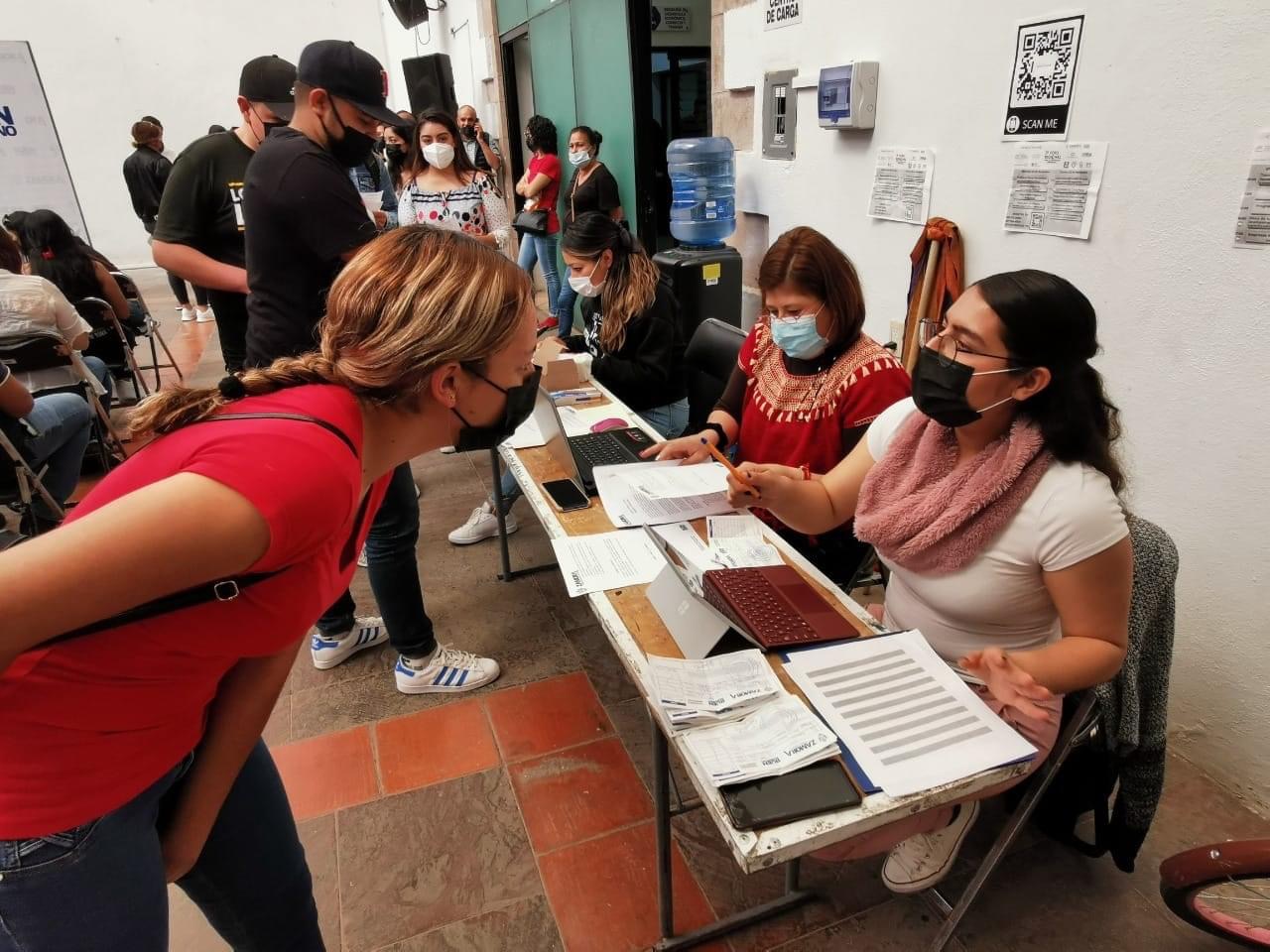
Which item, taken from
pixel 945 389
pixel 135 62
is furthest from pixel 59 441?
pixel 135 62

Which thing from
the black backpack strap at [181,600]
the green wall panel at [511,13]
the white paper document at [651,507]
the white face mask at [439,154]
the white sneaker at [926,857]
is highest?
the green wall panel at [511,13]

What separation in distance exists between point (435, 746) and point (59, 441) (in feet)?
6.67

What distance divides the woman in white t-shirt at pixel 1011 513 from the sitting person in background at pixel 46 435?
273cm

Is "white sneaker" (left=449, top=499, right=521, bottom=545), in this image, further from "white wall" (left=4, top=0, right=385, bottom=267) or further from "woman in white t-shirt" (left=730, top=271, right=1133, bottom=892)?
"white wall" (left=4, top=0, right=385, bottom=267)

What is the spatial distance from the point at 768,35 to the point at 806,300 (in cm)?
173

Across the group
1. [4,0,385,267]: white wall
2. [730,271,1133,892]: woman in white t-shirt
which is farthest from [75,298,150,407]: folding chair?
[4,0,385,267]: white wall

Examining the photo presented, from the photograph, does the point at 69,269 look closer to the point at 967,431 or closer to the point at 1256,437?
A: the point at 967,431

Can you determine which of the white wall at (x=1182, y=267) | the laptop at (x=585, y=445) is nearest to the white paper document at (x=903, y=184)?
the white wall at (x=1182, y=267)

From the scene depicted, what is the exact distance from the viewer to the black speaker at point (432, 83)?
23.5ft

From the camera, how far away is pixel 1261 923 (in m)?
1.35

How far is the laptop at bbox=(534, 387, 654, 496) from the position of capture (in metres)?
1.76

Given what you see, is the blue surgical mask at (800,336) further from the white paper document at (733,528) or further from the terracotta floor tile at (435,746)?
the terracotta floor tile at (435,746)

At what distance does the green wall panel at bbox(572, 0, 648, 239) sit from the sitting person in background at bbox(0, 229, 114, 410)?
3.08m

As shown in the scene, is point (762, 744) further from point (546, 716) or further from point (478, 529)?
point (478, 529)
